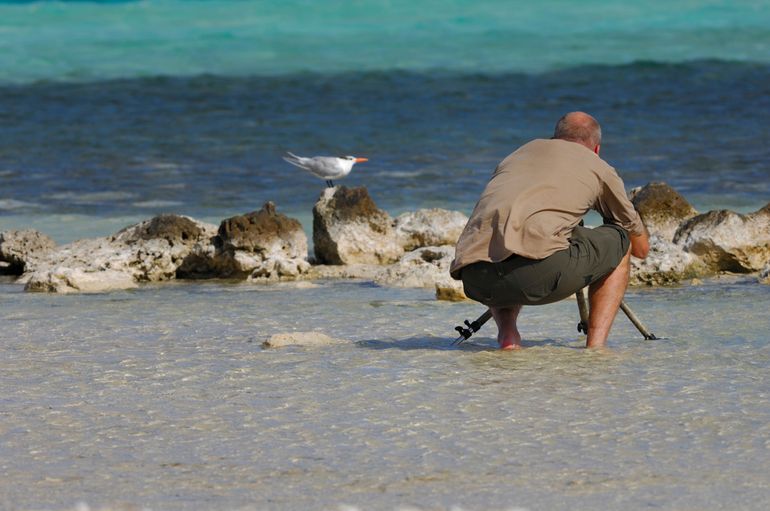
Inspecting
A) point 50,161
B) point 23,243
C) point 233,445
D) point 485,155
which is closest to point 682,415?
point 233,445

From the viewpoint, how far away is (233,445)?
4.14m

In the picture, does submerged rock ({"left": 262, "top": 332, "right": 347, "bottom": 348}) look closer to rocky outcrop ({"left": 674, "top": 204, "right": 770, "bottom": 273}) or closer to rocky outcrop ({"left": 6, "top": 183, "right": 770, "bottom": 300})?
rocky outcrop ({"left": 6, "top": 183, "right": 770, "bottom": 300})

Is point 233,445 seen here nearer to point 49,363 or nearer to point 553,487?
point 553,487

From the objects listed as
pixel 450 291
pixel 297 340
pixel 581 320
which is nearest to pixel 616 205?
pixel 581 320

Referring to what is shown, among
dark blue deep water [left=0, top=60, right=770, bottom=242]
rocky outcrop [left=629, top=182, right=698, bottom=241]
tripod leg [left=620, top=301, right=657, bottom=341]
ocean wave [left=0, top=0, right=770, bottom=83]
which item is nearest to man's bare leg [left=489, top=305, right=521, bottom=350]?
tripod leg [left=620, top=301, right=657, bottom=341]

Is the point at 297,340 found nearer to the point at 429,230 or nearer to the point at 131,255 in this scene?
the point at 131,255

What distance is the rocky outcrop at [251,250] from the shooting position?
812 centimetres

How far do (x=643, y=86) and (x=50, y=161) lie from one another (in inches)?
440

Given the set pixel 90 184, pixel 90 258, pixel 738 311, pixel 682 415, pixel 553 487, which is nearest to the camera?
pixel 553 487

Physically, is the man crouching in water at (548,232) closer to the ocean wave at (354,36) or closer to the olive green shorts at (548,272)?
the olive green shorts at (548,272)

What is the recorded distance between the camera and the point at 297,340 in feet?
18.8

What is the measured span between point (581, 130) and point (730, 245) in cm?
279

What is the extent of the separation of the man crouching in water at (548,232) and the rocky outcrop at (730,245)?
2.64 meters

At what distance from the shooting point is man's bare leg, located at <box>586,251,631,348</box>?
17.9 feet
